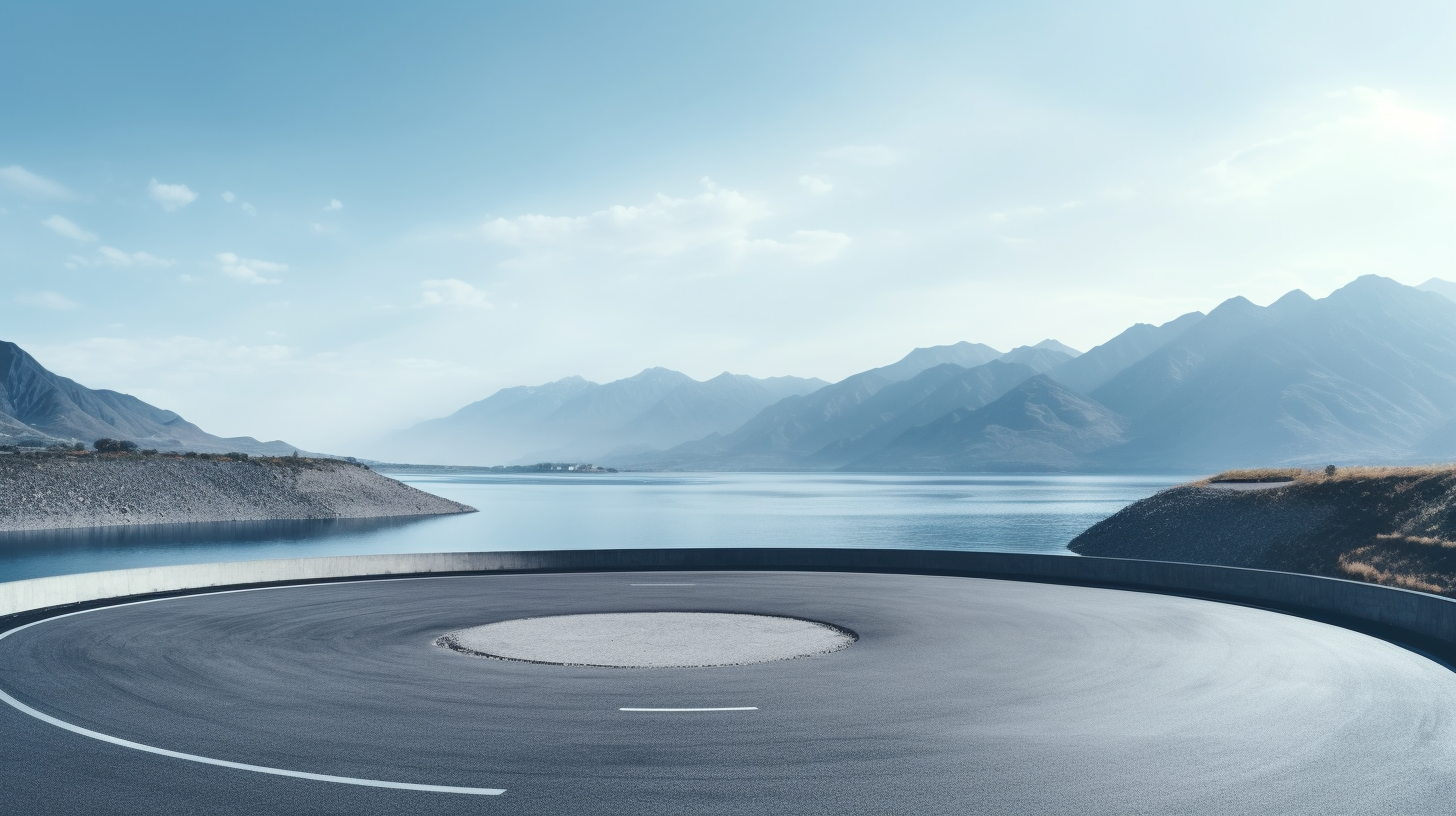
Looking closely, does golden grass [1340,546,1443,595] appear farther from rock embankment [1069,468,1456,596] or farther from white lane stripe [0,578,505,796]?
white lane stripe [0,578,505,796]

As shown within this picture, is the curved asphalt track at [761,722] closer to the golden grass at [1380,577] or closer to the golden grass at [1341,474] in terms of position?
the golden grass at [1380,577]

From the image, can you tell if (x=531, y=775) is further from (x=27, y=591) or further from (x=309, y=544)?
(x=309, y=544)

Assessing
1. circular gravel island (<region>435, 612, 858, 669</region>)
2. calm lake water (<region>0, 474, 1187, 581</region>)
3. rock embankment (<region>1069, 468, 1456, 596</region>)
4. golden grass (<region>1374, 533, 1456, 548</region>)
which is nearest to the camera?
circular gravel island (<region>435, 612, 858, 669</region>)

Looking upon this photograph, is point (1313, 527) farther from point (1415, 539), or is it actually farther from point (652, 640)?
point (652, 640)

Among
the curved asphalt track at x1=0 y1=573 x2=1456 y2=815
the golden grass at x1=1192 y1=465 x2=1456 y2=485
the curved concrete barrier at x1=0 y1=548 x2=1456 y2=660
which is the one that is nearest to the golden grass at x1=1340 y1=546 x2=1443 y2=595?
the golden grass at x1=1192 y1=465 x2=1456 y2=485

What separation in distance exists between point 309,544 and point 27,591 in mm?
58120

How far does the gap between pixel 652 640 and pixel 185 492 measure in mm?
101066

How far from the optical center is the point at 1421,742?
11.4 m

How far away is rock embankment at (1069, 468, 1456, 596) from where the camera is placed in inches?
1811

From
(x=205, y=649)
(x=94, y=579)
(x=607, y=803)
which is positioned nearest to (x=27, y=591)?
(x=94, y=579)

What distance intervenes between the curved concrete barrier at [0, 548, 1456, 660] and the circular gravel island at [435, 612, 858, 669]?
1094 cm

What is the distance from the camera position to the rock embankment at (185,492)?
303 ft

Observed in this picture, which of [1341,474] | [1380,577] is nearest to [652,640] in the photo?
[1380,577]

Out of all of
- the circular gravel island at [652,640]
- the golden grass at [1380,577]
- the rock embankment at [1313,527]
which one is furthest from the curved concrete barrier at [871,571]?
the rock embankment at [1313,527]
